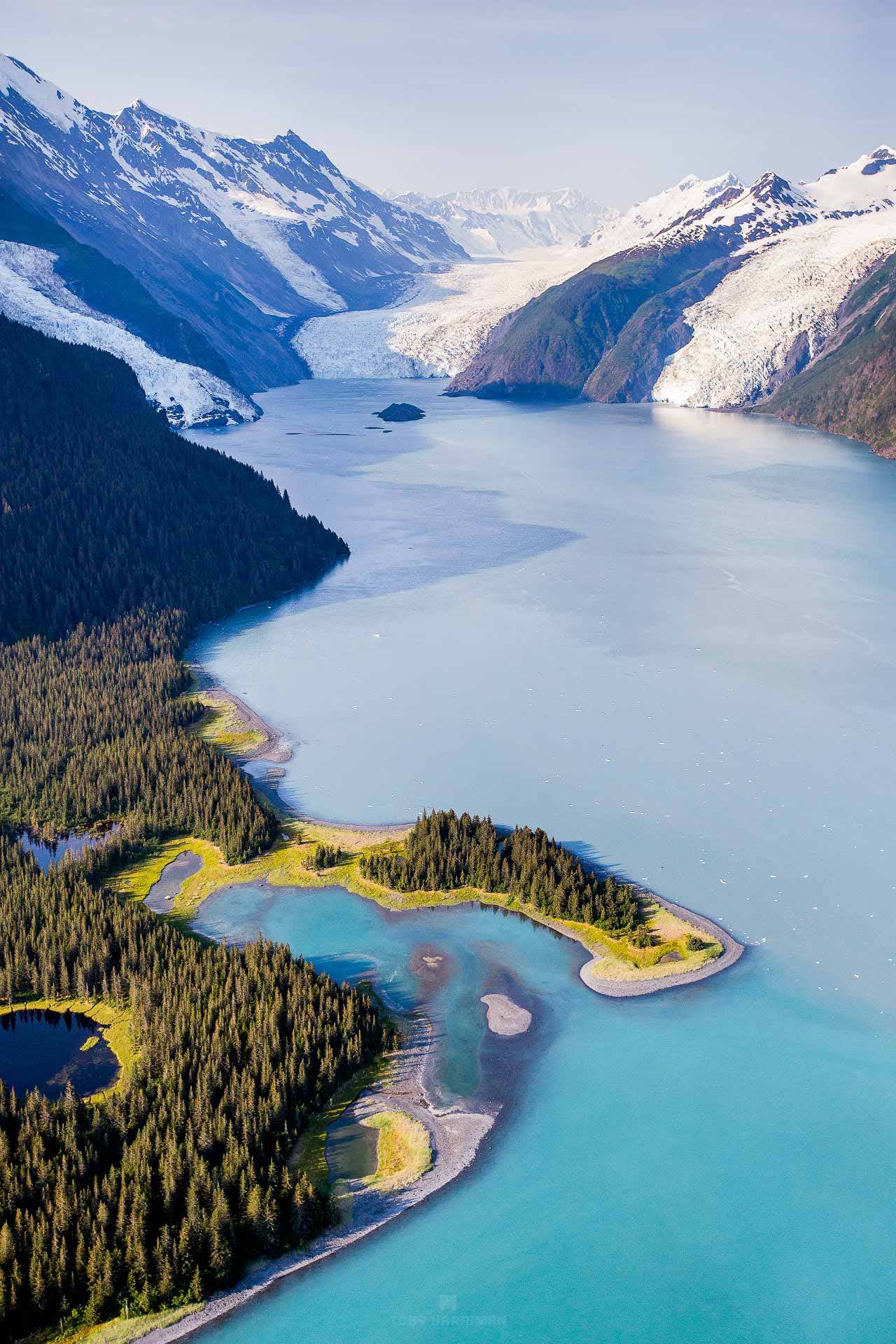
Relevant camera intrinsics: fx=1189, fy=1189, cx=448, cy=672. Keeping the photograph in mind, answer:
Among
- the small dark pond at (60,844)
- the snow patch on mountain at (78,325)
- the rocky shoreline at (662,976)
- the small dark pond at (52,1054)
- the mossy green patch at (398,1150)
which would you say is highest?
the snow patch on mountain at (78,325)

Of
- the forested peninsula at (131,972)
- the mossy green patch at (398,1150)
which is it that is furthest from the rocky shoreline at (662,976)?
the mossy green patch at (398,1150)

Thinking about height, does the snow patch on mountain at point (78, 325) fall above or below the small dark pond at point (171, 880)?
above

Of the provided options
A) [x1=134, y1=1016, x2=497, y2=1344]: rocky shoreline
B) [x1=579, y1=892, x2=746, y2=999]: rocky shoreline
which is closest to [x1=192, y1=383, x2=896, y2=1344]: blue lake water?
[x1=134, y1=1016, x2=497, y2=1344]: rocky shoreline

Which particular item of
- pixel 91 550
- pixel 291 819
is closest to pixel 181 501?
pixel 91 550

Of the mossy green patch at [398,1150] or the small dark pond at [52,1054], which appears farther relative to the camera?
the small dark pond at [52,1054]

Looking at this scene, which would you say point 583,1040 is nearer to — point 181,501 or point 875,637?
point 875,637

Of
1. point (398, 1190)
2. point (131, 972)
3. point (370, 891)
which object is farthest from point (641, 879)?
point (131, 972)

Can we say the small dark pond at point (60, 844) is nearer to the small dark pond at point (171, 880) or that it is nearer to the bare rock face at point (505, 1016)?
the small dark pond at point (171, 880)
